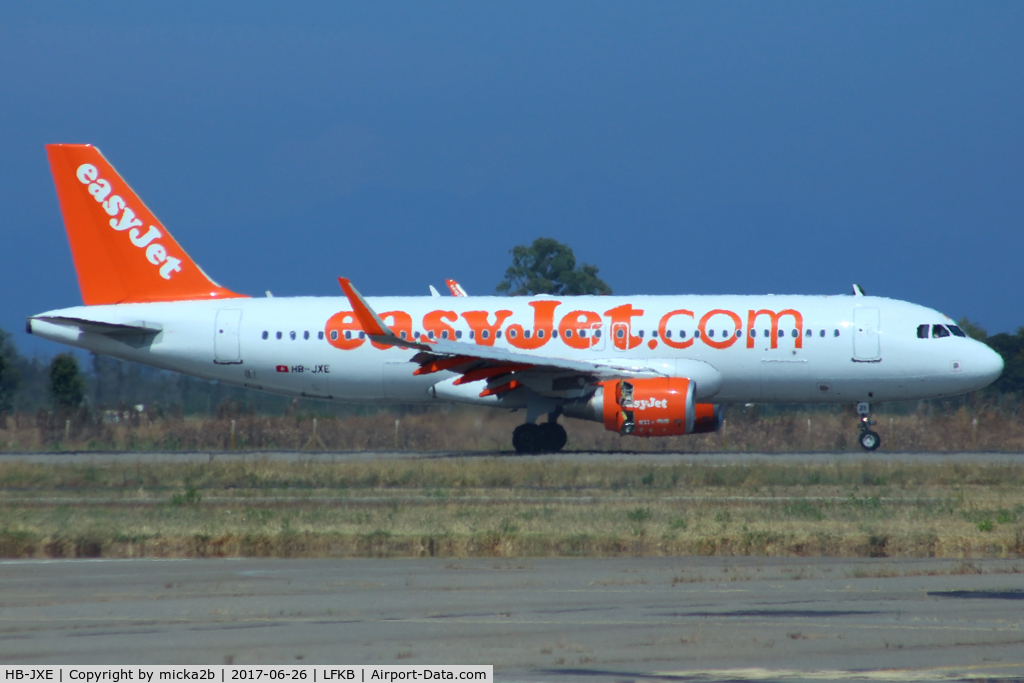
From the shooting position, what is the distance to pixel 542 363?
25297mm

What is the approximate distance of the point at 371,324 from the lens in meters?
24.9

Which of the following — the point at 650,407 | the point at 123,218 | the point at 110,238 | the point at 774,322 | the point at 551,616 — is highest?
the point at 123,218

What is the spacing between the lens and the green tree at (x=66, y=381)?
43.7m

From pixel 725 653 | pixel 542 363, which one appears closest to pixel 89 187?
pixel 542 363

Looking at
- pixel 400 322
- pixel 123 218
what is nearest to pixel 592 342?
pixel 400 322

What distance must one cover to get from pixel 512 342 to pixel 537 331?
2.07ft

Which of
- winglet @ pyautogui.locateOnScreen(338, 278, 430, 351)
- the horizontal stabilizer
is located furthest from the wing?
the horizontal stabilizer

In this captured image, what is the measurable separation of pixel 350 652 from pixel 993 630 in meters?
4.47

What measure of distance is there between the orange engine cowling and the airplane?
3 cm

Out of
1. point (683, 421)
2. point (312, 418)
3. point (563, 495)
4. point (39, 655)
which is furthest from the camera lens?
point (312, 418)

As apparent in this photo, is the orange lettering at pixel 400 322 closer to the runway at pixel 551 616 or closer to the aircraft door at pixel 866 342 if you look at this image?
the aircraft door at pixel 866 342

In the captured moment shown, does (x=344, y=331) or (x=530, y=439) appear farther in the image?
(x=344, y=331)

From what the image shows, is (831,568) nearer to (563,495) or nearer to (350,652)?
(350,652)

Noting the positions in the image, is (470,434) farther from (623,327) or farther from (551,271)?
(551,271)
